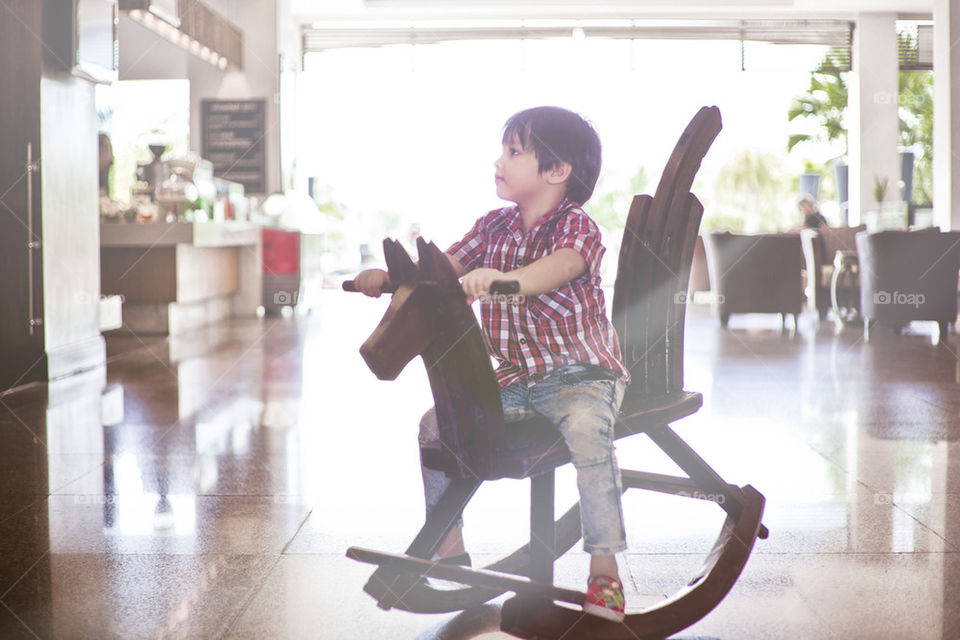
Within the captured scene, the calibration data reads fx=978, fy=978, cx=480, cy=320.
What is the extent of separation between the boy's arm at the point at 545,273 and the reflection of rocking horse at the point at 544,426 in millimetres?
66

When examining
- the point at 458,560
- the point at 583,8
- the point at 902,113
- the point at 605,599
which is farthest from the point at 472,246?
the point at 902,113

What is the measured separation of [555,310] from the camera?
1586 millimetres

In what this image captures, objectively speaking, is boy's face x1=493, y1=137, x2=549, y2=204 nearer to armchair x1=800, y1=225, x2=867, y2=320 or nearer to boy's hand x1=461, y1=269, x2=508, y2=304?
boy's hand x1=461, y1=269, x2=508, y2=304

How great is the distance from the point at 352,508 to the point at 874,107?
10.8m

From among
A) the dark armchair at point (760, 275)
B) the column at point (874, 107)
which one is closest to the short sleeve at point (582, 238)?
the dark armchair at point (760, 275)

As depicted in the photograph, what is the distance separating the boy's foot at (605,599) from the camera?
1.42m

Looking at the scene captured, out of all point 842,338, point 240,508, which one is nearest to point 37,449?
point 240,508

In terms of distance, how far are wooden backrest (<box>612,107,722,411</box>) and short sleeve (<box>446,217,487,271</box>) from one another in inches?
9.6

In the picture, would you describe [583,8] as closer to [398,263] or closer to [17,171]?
[17,171]

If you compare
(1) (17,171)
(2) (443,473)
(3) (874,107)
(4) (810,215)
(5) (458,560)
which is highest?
(3) (874,107)

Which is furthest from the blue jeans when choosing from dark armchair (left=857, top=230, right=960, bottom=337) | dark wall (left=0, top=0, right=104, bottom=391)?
dark armchair (left=857, top=230, right=960, bottom=337)

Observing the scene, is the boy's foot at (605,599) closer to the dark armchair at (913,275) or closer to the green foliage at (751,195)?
the dark armchair at (913,275)

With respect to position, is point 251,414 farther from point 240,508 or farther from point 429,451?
point 429,451

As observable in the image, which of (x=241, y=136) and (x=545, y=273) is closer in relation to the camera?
(x=545, y=273)
